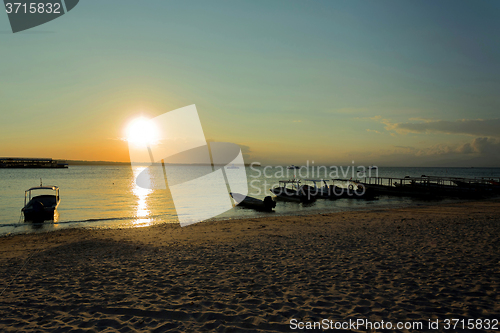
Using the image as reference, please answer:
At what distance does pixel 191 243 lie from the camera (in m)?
11.8

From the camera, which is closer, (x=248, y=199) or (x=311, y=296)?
(x=311, y=296)

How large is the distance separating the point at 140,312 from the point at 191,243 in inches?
256

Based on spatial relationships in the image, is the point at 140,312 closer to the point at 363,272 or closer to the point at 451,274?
the point at 363,272

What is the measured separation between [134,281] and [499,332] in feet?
24.2

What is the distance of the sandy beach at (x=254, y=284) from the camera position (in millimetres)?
4922

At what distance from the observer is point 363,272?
7.05 metres

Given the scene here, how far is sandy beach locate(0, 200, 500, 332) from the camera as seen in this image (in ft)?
16.1

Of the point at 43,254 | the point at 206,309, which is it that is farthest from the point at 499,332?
the point at 43,254

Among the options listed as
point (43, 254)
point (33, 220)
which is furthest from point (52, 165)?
point (43, 254)

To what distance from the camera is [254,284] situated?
21.5 feet

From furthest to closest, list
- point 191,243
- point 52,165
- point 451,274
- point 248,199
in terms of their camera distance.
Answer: point 52,165
point 248,199
point 191,243
point 451,274

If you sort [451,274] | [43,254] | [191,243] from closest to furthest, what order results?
[451,274]
[43,254]
[191,243]

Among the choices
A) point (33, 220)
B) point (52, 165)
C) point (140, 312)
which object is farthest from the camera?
point (52, 165)

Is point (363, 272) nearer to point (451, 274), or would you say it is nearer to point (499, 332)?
point (451, 274)
